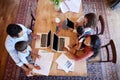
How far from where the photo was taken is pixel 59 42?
217cm

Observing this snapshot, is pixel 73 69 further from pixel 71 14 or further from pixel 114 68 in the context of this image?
pixel 114 68

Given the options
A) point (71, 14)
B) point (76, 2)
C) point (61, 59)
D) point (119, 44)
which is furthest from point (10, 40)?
point (119, 44)

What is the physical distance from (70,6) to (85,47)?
2.21 feet

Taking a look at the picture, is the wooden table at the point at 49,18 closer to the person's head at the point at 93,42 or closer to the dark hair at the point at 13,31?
the person's head at the point at 93,42

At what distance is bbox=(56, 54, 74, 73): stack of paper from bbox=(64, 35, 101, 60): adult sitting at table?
0.09 m

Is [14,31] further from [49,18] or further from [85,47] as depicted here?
[85,47]

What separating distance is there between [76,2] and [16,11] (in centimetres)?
135

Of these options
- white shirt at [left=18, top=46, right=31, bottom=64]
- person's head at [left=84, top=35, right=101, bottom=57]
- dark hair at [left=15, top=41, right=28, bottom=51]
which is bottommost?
white shirt at [left=18, top=46, right=31, bottom=64]

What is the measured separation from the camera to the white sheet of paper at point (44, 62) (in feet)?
6.44

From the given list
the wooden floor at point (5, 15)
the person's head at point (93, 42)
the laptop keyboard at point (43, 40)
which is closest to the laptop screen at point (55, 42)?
the laptop keyboard at point (43, 40)

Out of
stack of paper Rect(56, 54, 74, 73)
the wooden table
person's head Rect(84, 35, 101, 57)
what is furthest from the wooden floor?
person's head Rect(84, 35, 101, 57)

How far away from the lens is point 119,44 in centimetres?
310

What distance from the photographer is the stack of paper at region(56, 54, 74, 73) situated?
199cm

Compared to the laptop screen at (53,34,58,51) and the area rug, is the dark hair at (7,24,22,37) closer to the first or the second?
the laptop screen at (53,34,58,51)
